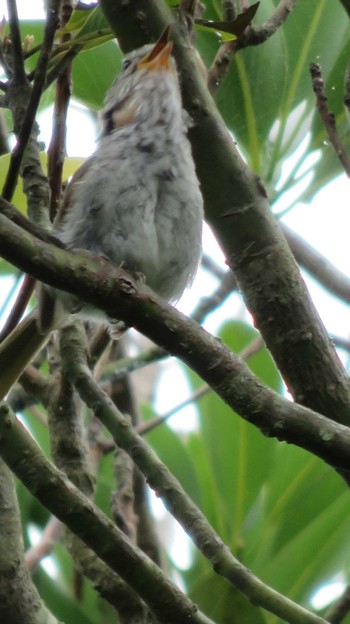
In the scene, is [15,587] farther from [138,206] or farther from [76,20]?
[76,20]

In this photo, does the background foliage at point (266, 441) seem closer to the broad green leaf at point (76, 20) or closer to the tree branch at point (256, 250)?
the broad green leaf at point (76, 20)

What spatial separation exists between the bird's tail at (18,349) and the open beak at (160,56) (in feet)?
2.56

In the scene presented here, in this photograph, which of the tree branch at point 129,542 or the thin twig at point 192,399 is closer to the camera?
the tree branch at point 129,542

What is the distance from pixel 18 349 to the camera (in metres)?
2.85

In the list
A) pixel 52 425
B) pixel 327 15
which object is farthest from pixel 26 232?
pixel 327 15

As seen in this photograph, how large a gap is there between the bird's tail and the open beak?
2.56 feet

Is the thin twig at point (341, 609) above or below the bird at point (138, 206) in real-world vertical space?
below

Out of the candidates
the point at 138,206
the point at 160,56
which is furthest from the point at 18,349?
the point at 160,56

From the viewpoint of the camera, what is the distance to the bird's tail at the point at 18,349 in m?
2.78

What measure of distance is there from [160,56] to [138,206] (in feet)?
1.39

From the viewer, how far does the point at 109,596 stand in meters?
2.49

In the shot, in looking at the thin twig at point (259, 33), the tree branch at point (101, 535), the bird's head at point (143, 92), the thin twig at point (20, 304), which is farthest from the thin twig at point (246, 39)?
the tree branch at point (101, 535)

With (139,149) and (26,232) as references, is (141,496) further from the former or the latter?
(26,232)

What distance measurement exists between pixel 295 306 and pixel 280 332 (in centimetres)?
7
